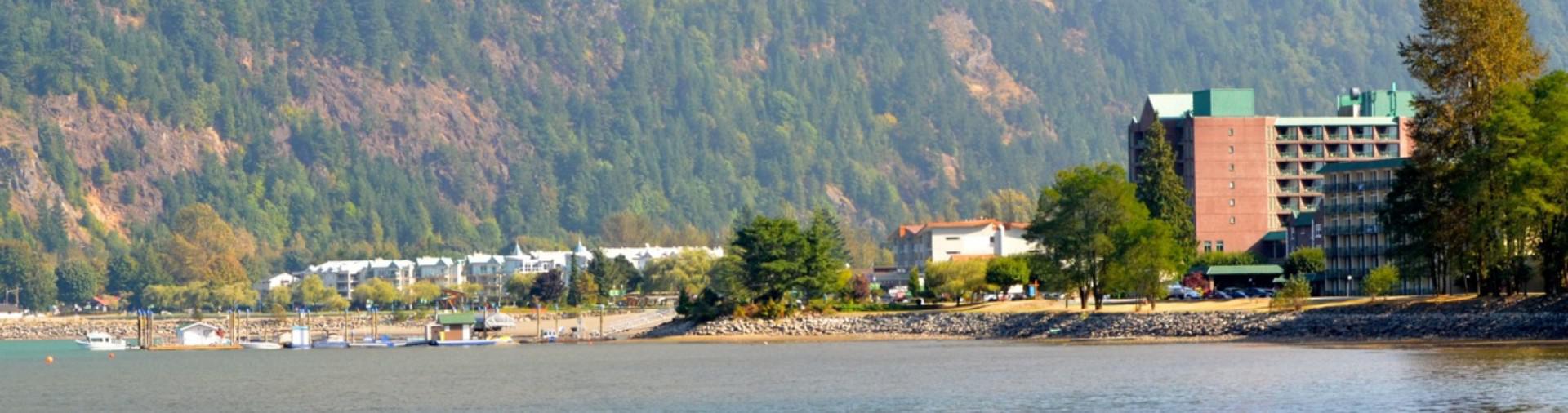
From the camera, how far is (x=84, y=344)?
629ft

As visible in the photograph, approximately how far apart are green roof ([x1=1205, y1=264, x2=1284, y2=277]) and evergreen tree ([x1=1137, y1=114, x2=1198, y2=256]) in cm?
273

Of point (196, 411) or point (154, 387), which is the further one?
point (154, 387)

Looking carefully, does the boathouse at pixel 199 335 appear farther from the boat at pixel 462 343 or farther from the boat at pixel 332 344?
the boat at pixel 462 343

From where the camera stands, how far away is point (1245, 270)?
607 ft

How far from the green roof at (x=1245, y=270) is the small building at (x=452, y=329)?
2304 inches

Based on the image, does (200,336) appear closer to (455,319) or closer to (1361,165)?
(455,319)

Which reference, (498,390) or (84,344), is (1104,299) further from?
(84,344)

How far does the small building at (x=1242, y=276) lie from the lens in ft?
600

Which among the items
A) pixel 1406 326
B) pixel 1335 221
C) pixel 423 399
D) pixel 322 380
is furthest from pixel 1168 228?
pixel 423 399

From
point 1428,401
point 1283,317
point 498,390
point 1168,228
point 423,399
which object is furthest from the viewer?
point 1168,228

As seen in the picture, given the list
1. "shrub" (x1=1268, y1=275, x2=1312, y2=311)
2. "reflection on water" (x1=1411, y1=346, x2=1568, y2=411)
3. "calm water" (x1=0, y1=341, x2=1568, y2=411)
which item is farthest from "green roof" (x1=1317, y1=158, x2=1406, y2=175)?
"reflection on water" (x1=1411, y1=346, x2=1568, y2=411)

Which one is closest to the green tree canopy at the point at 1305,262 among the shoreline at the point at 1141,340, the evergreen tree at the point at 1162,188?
the evergreen tree at the point at 1162,188

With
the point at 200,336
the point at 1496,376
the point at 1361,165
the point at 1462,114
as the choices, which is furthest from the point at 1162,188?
the point at 1496,376

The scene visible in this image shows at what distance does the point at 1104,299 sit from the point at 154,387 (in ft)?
245
